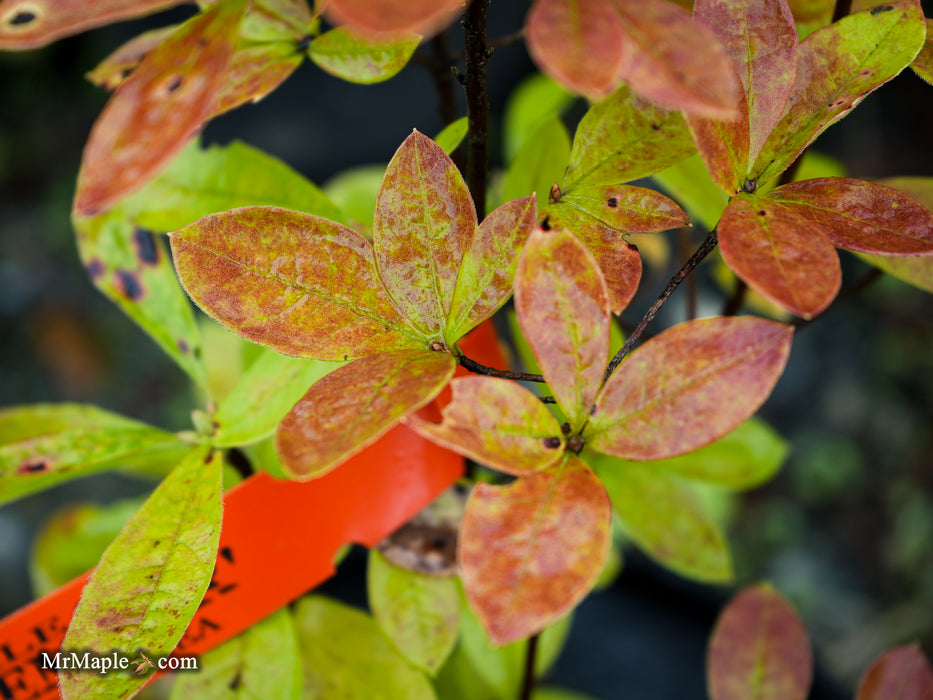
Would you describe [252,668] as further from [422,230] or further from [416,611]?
[422,230]

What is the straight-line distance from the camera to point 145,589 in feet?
1.37

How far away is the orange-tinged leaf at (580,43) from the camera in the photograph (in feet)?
0.91

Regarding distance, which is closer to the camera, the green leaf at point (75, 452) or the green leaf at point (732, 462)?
the green leaf at point (75, 452)

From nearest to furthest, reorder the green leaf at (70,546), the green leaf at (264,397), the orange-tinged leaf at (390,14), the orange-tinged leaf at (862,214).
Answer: the orange-tinged leaf at (390,14)
the orange-tinged leaf at (862,214)
the green leaf at (264,397)
the green leaf at (70,546)

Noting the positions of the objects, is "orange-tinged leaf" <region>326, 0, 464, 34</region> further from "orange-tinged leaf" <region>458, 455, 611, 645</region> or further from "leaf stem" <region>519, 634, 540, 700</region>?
"leaf stem" <region>519, 634, 540, 700</region>

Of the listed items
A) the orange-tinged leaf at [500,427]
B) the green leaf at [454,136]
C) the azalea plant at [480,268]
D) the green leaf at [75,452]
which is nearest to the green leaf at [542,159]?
the azalea plant at [480,268]

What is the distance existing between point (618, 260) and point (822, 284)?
0.34 feet

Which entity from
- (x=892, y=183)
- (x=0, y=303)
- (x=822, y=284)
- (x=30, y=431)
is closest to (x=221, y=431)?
(x=30, y=431)

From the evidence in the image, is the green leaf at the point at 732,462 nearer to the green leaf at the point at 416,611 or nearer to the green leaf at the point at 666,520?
the green leaf at the point at 666,520

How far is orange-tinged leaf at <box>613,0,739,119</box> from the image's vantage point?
0.92ft

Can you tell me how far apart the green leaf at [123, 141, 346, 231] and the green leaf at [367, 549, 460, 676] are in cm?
29

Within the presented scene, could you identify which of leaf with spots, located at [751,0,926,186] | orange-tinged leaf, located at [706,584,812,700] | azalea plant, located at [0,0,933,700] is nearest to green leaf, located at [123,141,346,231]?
azalea plant, located at [0,0,933,700]

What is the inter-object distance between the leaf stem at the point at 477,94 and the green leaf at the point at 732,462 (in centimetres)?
29

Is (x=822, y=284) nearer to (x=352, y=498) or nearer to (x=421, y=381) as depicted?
(x=421, y=381)
